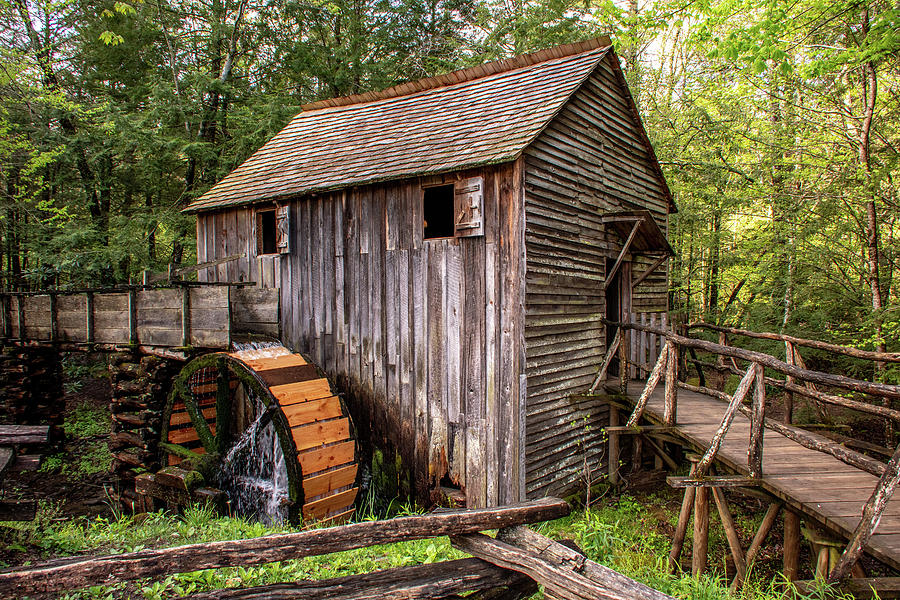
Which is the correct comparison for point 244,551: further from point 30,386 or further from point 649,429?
point 30,386

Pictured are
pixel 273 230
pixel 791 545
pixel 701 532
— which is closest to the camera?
pixel 791 545

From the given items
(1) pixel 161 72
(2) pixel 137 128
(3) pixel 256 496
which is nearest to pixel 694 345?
(3) pixel 256 496

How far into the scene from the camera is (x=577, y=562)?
9.23 feet

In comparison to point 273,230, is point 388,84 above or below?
above

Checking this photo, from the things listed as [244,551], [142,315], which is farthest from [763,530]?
[142,315]

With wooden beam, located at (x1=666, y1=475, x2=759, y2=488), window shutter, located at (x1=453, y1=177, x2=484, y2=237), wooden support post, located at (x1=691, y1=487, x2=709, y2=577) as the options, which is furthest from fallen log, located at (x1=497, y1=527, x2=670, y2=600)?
window shutter, located at (x1=453, y1=177, x2=484, y2=237)

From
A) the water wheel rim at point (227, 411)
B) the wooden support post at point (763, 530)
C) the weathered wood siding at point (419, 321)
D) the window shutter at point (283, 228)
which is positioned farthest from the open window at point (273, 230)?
the wooden support post at point (763, 530)

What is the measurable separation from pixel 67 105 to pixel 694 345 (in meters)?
14.2

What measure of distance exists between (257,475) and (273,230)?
428cm

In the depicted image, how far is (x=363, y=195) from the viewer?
7.64 meters

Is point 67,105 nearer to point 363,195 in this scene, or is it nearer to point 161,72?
point 161,72

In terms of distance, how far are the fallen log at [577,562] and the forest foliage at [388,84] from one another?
25.4ft

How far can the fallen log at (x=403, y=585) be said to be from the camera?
2723 mm

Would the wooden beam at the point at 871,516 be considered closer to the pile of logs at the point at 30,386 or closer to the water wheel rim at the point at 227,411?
the water wheel rim at the point at 227,411
